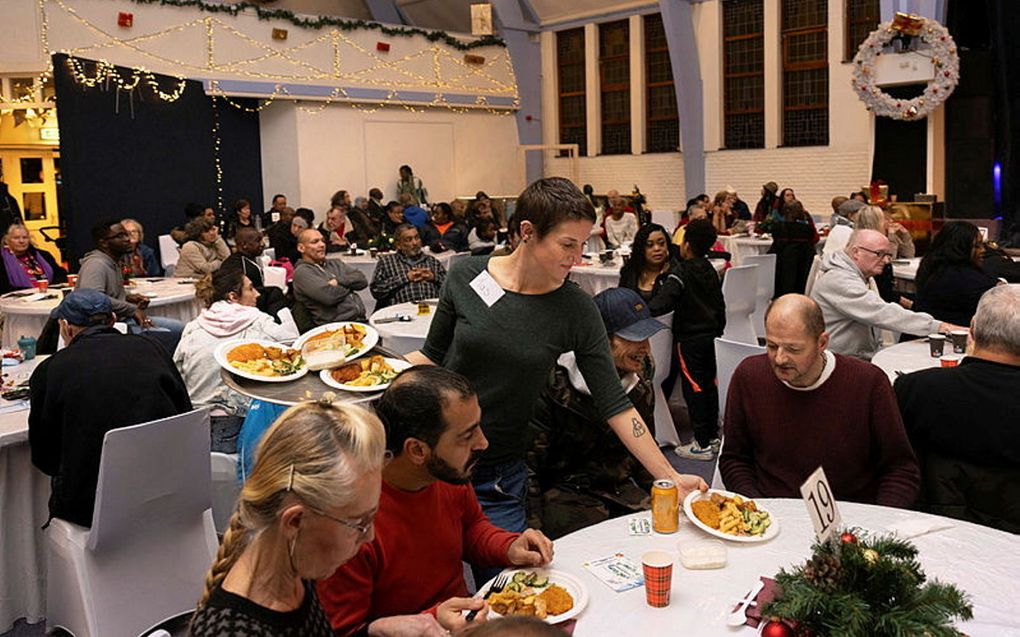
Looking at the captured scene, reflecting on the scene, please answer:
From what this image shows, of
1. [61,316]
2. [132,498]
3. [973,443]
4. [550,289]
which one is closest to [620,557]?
[550,289]

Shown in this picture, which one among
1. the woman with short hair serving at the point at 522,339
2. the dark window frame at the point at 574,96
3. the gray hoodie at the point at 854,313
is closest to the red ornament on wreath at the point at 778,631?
the woman with short hair serving at the point at 522,339

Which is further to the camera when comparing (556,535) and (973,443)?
(556,535)

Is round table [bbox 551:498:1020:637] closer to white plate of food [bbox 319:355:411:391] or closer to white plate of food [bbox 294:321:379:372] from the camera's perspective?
white plate of food [bbox 319:355:411:391]

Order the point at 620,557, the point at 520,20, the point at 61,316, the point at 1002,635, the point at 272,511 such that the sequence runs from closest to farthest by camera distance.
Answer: the point at 272,511, the point at 1002,635, the point at 620,557, the point at 61,316, the point at 520,20

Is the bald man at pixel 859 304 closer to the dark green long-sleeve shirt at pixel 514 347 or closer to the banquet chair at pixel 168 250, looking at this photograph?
the dark green long-sleeve shirt at pixel 514 347

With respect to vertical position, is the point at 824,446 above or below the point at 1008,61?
below

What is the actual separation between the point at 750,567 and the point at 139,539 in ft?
7.27

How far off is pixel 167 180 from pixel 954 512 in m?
12.3

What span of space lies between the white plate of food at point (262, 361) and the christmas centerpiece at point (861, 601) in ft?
7.80

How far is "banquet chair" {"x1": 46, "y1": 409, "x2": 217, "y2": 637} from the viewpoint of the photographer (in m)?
3.16

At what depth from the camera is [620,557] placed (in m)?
2.29

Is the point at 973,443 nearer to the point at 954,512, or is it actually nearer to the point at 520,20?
the point at 954,512

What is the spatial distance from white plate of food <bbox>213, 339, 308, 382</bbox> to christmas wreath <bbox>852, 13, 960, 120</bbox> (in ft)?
33.8

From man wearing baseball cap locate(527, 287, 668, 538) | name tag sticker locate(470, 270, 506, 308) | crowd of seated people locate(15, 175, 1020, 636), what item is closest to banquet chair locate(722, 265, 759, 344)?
crowd of seated people locate(15, 175, 1020, 636)
